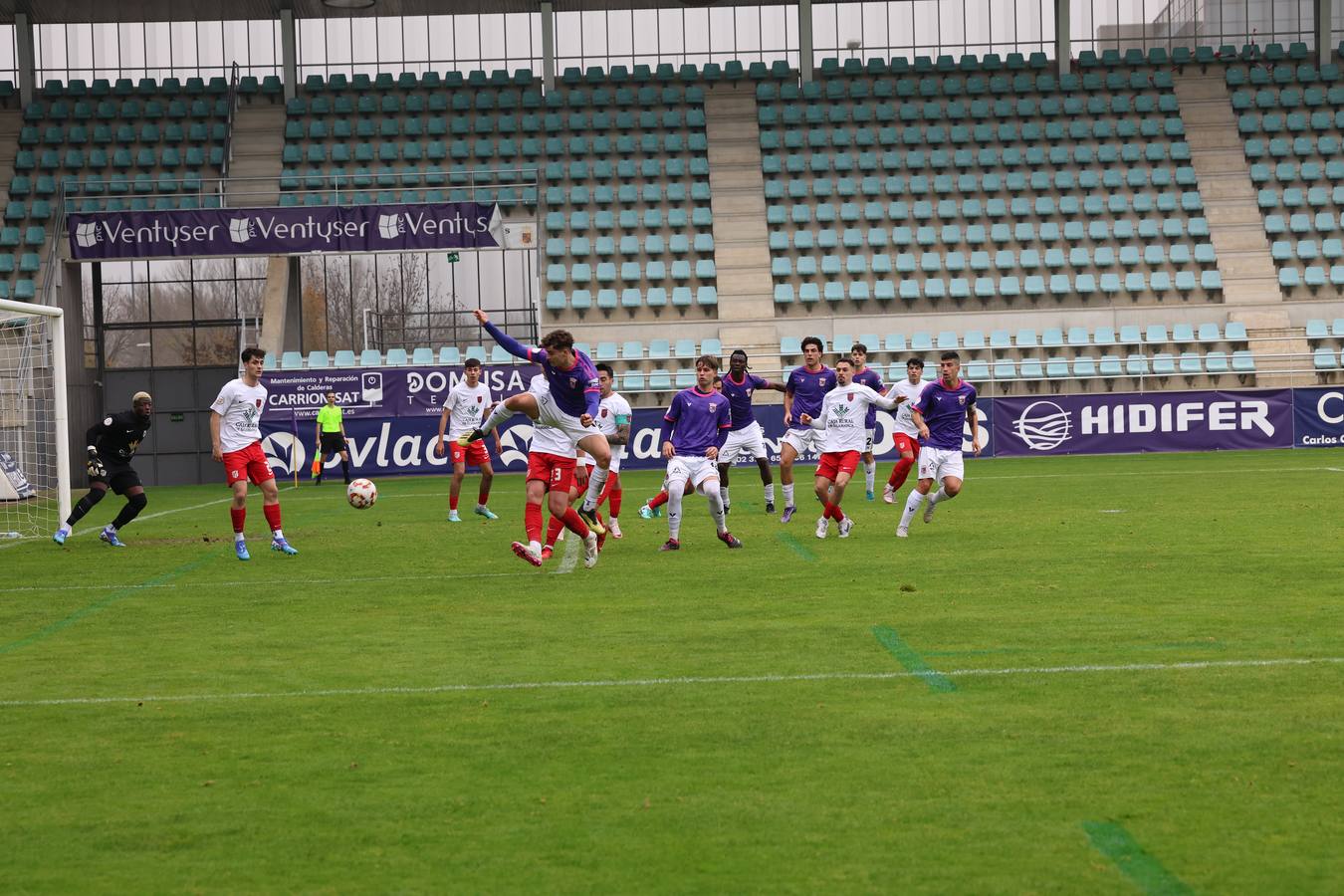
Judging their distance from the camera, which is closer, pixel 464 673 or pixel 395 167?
pixel 464 673

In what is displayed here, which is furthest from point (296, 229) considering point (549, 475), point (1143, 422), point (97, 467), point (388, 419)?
point (549, 475)

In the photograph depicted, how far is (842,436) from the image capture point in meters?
16.1

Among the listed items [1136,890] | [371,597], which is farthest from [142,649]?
[1136,890]

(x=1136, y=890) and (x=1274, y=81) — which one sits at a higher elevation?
(x=1274, y=81)

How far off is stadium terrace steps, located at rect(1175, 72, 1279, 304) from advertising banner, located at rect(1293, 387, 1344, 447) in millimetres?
6207

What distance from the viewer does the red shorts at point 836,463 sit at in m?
16.1

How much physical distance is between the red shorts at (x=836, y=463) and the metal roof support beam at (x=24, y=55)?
36.8 m

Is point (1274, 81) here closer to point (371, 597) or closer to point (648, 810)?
point (371, 597)

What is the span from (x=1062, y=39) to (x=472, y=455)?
32166 mm

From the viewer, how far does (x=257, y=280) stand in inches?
1535

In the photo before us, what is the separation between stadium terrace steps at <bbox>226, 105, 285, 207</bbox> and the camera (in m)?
41.2

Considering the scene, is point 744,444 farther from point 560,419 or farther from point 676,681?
point 676,681

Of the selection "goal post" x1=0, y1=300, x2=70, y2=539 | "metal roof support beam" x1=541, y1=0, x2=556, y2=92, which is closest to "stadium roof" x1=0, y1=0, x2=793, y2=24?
"metal roof support beam" x1=541, y1=0, x2=556, y2=92

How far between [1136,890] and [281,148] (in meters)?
42.0
